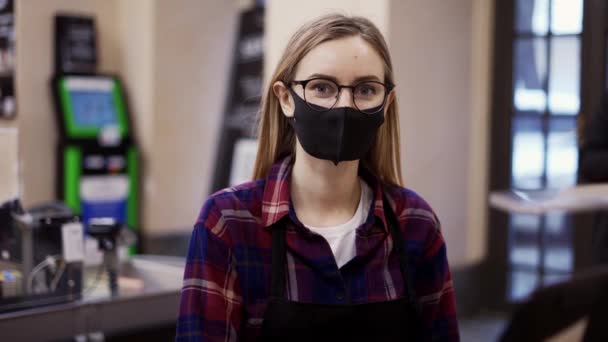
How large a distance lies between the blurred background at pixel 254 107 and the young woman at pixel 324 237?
0.34 m

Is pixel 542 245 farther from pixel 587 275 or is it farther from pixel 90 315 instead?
pixel 587 275

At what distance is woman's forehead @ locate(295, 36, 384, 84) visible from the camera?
141 centimetres

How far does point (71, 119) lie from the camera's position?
18.0ft

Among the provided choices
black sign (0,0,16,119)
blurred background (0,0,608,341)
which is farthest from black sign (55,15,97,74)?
black sign (0,0,16,119)

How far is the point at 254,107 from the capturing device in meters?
5.35

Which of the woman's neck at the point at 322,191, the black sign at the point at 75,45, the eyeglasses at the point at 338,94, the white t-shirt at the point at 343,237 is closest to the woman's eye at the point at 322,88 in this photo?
the eyeglasses at the point at 338,94

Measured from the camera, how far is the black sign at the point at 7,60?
566cm

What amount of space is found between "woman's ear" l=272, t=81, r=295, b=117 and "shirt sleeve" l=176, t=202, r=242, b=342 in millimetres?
315

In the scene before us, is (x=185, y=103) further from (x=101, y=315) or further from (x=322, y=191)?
(x=322, y=191)

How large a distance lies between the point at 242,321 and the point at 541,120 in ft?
10.5

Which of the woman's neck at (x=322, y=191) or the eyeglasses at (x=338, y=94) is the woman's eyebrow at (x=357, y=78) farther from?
the woman's neck at (x=322, y=191)

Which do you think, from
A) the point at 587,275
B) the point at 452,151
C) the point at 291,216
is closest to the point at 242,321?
the point at 291,216

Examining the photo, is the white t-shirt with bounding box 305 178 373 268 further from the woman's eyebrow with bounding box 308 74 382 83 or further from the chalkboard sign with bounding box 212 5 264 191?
the chalkboard sign with bounding box 212 5 264 191

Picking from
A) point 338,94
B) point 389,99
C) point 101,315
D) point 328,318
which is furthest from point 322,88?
point 101,315
